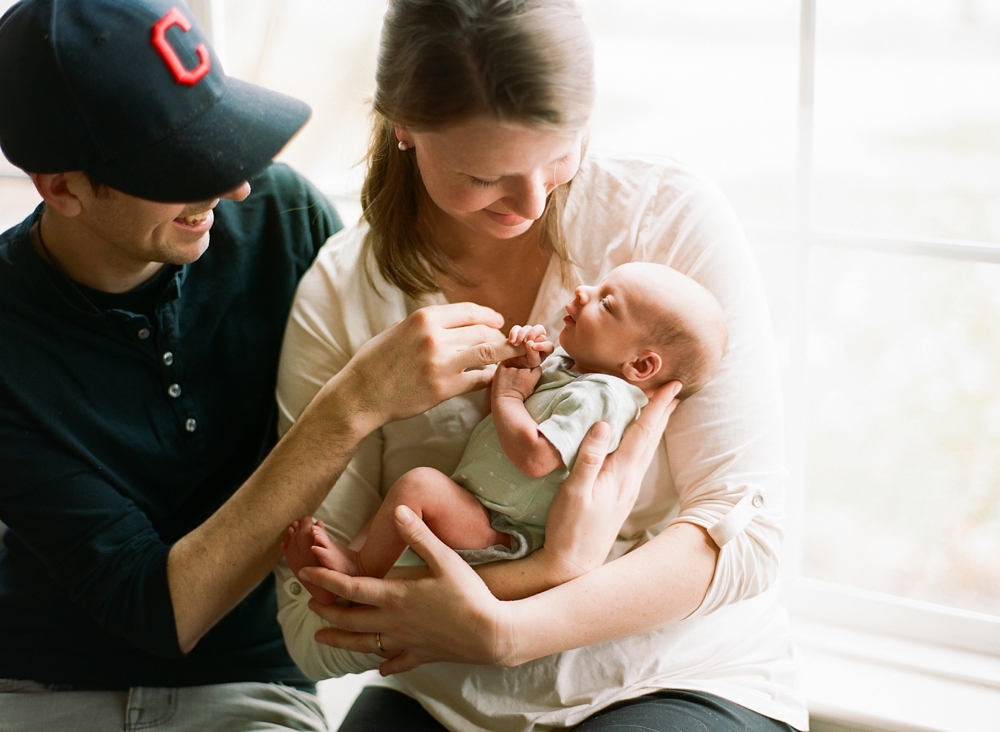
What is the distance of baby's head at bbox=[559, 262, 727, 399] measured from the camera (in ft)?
4.45

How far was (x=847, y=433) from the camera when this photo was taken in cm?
205

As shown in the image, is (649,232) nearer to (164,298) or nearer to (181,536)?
(164,298)

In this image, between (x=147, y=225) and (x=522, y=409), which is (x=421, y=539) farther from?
(x=147, y=225)

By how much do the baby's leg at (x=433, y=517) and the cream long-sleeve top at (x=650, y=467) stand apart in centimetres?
16

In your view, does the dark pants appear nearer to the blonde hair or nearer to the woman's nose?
the woman's nose

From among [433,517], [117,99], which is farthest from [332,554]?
[117,99]

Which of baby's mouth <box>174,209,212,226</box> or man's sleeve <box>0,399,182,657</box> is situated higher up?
baby's mouth <box>174,209,212,226</box>

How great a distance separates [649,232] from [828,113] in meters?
0.62

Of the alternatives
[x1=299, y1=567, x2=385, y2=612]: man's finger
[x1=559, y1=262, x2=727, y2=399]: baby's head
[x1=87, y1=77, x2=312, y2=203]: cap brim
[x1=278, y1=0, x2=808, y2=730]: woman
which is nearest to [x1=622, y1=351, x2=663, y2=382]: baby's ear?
[x1=559, y1=262, x2=727, y2=399]: baby's head

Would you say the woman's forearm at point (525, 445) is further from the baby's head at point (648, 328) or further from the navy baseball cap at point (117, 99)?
the navy baseball cap at point (117, 99)

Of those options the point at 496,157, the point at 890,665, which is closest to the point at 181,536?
the point at 496,157

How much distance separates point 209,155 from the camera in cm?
145

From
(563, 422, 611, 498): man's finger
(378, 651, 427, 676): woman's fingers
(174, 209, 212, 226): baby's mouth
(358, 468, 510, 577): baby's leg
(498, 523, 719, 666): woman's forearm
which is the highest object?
(174, 209, 212, 226): baby's mouth

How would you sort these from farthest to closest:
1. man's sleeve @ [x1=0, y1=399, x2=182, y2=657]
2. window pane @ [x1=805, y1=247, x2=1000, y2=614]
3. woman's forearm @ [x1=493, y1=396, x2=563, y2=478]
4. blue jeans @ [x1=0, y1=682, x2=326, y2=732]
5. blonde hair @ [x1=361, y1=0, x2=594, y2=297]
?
window pane @ [x1=805, y1=247, x2=1000, y2=614]
blue jeans @ [x1=0, y1=682, x2=326, y2=732]
man's sleeve @ [x1=0, y1=399, x2=182, y2=657]
woman's forearm @ [x1=493, y1=396, x2=563, y2=478]
blonde hair @ [x1=361, y1=0, x2=594, y2=297]
